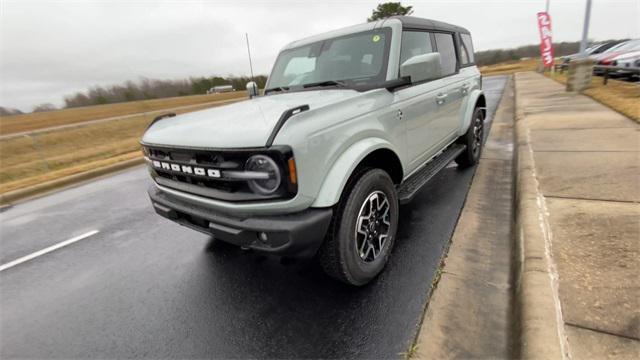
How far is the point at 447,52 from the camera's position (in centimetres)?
437

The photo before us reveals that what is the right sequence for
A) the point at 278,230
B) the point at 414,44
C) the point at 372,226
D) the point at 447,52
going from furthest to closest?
the point at 447,52
the point at 414,44
the point at 372,226
the point at 278,230

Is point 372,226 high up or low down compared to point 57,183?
up

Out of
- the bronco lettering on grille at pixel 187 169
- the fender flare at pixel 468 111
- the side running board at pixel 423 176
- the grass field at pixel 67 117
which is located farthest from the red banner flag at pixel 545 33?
the grass field at pixel 67 117

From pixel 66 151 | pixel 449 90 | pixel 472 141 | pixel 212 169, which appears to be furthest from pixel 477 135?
pixel 66 151

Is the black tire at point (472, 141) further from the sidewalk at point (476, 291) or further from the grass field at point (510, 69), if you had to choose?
the grass field at point (510, 69)

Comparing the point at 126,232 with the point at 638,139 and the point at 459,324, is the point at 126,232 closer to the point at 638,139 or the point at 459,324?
the point at 459,324

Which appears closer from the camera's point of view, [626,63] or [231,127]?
[231,127]

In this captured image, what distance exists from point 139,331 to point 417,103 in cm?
303

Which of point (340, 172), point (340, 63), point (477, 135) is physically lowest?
point (477, 135)

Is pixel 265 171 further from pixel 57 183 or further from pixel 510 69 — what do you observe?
pixel 510 69

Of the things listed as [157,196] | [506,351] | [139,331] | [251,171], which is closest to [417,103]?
[251,171]

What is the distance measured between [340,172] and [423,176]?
5.33ft

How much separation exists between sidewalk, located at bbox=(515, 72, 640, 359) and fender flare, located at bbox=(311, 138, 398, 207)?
4.29 feet

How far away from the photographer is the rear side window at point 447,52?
4.10m
